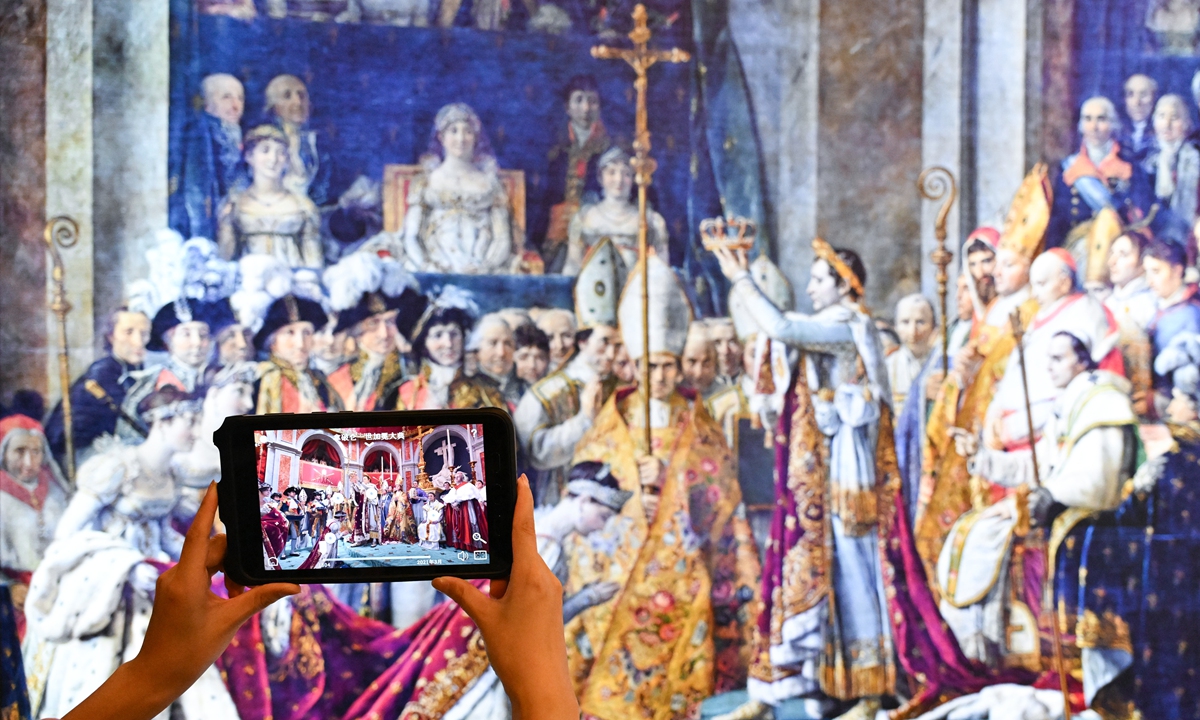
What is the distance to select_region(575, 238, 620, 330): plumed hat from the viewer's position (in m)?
4.61

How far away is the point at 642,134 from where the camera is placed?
4.66 m

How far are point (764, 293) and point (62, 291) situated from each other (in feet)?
10.6

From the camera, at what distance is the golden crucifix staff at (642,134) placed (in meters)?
4.63

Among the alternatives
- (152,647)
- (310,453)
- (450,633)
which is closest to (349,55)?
(450,633)

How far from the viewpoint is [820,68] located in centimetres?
484

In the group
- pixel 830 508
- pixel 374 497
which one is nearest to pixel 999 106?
pixel 830 508

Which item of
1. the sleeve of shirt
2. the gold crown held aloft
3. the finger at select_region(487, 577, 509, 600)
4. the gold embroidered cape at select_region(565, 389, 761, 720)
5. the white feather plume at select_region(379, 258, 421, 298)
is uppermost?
the gold crown held aloft

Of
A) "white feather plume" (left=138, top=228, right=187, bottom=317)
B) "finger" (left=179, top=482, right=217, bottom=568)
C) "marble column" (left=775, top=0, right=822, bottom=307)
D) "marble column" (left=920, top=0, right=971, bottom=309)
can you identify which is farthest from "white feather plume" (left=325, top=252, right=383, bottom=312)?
"finger" (left=179, top=482, right=217, bottom=568)

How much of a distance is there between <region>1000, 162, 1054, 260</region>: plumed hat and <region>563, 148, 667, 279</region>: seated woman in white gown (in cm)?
181

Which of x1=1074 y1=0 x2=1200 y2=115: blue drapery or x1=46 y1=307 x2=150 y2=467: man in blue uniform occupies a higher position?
x1=1074 y1=0 x2=1200 y2=115: blue drapery

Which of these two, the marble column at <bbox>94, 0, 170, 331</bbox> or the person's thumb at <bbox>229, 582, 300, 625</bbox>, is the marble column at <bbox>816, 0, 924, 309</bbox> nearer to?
the marble column at <bbox>94, 0, 170, 331</bbox>

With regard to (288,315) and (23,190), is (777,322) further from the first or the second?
(23,190)

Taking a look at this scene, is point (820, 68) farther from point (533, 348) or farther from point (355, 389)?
point (355, 389)

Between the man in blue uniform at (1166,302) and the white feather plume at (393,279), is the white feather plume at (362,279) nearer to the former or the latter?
the white feather plume at (393,279)
